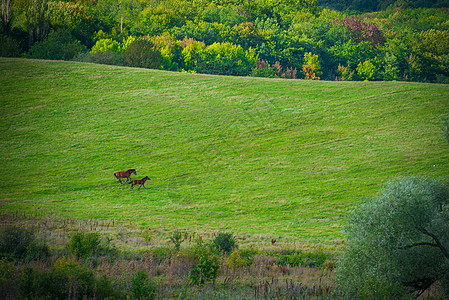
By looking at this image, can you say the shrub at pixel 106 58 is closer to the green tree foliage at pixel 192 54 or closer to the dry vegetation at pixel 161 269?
the green tree foliage at pixel 192 54

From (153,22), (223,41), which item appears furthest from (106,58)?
(223,41)

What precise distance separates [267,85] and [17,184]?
33.7 meters

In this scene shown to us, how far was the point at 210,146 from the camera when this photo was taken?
1374 inches

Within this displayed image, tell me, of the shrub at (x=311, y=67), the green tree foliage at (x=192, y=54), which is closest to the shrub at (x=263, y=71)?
the shrub at (x=311, y=67)

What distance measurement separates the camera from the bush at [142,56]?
234 feet

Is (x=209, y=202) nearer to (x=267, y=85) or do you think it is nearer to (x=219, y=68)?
(x=267, y=85)

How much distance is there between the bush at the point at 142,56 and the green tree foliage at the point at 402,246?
67.1m

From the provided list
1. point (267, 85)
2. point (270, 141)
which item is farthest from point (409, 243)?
point (267, 85)

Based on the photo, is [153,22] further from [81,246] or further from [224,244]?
[81,246]

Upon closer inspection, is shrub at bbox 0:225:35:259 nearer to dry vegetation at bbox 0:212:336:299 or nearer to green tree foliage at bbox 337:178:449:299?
dry vegetation at bbox 0:212:336:299

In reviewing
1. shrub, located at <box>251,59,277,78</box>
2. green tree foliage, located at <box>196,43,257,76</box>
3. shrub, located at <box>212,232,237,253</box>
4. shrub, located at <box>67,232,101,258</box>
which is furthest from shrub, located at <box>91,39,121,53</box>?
shrub, located at <box>67,232,101,258</box>

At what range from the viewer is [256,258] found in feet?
44.7

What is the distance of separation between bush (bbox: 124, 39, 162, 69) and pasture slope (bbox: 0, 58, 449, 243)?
18427 millimetres

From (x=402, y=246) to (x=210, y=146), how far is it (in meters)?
26.0
